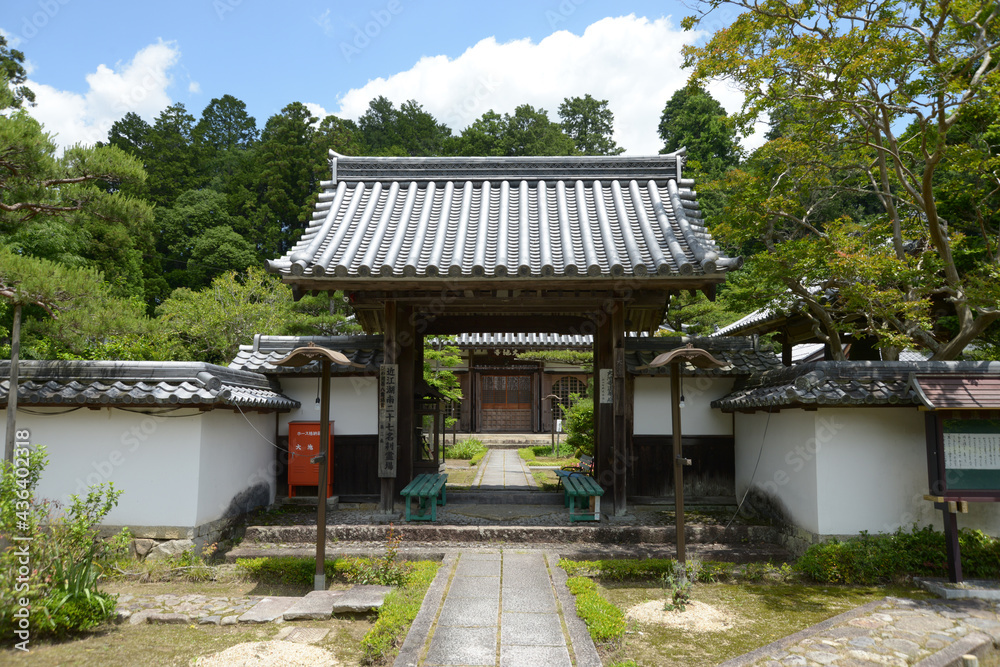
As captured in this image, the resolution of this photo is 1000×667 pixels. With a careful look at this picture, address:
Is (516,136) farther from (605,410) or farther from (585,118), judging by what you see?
(605,410)

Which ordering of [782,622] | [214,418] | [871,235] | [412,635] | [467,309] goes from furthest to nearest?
[467,309] < [871,235] < [214,418] < [782,622] < [412,635]

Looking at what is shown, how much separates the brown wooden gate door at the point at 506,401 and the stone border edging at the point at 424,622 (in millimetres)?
20016

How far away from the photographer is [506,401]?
27.0m

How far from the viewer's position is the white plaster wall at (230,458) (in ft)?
25.8

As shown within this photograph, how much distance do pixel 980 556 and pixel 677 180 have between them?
7.28 meters

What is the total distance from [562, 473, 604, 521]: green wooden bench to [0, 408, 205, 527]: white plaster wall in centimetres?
516

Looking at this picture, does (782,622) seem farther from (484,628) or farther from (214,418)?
(214,418)

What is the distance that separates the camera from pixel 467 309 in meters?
10.4

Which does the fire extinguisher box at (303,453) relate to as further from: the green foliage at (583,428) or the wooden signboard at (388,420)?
the green foliage at (583,428)

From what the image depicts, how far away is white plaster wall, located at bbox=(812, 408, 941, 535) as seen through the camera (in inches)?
288

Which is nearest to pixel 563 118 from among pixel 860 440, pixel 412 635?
pixel 860 440

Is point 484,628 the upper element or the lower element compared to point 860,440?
lower

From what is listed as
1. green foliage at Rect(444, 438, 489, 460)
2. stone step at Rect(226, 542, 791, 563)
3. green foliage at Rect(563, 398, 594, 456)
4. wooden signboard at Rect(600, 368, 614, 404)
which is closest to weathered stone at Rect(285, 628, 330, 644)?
stone step at Rect(226, 542, 791, 563)

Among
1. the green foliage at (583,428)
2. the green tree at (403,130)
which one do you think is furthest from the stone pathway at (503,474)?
the green tree at (403,130)
